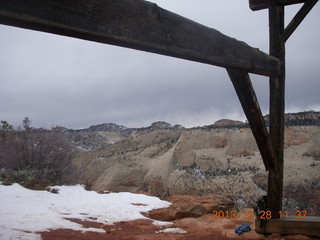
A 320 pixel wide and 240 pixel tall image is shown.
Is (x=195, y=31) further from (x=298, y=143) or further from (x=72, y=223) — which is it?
(x=298, y=143)

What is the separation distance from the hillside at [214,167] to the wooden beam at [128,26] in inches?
461

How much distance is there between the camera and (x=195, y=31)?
7.50 ft

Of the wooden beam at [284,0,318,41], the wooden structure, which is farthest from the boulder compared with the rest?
the wooden beam at [284,0,318,41]

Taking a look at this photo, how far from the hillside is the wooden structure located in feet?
36.8

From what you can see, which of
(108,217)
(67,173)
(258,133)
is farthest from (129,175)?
(258,133)

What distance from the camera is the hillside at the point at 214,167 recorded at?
65.7ft

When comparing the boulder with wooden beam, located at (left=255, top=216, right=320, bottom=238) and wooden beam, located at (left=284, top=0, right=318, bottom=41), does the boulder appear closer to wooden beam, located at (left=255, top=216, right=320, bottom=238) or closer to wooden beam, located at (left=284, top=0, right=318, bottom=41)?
wooden beam, located at (left=255, top=216, right=320, bottom=238)

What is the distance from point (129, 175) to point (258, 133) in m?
26.2

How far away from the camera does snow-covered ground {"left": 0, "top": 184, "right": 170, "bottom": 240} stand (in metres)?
5.57

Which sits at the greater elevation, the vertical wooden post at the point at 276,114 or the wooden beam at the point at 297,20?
the wooden beam at the point at 297,20

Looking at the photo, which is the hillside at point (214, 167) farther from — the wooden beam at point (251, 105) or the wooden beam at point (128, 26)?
the wooden beam at point (128, 26)

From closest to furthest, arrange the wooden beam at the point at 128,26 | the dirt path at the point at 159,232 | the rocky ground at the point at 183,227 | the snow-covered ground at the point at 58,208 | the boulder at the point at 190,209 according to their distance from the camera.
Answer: the wooden beam at the point at 128,26 → the dirt path at the point at 159,232 → the rocky ground at the point at 183,227 → the snow-covered ground at the point at 58,208 → the boulder at the point at 190,209
